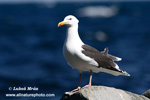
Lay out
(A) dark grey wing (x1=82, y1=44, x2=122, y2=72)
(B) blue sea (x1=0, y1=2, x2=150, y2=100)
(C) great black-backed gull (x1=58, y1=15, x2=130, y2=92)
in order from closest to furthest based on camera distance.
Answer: (C) great black-backed gull (x1=58, y1=15, x2=130, y2=92)
(A) dark grey wing (x1=82, y1=44, x2=122, y2=72)
(B) blue sea (x1=0, y1=2, x2=150, y2=100)

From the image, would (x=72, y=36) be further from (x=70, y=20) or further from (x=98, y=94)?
(x=98, y=94)

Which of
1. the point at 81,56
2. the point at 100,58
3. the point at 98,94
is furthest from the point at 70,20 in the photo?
the point at 98,94

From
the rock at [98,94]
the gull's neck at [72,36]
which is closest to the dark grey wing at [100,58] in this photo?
the gull's neck at [72,36]

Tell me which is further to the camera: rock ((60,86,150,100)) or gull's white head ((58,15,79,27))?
gull's white head ((58,15,79,27))

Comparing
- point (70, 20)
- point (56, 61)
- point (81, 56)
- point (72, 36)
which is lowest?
point (81, 56)

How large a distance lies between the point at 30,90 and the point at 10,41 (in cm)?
2734

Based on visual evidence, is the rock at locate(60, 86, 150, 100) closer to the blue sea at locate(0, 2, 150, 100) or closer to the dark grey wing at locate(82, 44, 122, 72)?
the dark grey wing at locate(82, 44, 122, 72)

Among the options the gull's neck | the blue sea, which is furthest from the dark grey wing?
the blue sea

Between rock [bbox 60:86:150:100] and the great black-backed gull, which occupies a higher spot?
the great black-backed gull

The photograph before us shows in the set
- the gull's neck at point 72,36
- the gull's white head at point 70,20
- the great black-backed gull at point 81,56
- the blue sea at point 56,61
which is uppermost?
the blue sea at point 56,61

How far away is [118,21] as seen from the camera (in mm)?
72812

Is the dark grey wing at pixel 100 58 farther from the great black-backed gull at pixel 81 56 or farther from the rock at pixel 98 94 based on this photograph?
the rock at pixel 98 94

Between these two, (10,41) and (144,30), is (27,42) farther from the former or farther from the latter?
(144,30)

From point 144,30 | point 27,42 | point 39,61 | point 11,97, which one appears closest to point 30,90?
point 11,97
